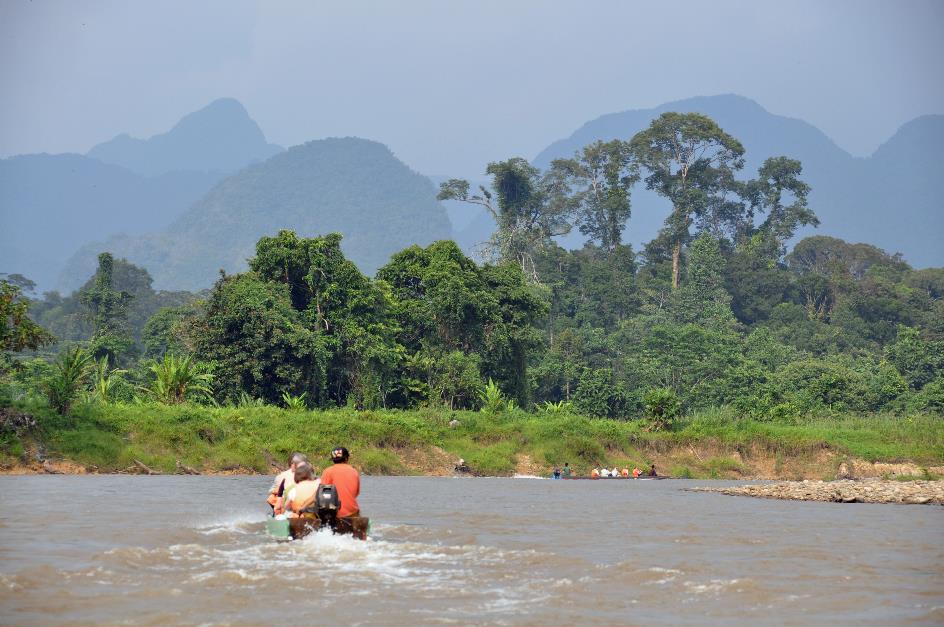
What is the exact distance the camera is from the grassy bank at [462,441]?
33.7 metres

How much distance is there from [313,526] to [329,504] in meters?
0.50

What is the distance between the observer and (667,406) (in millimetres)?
45375

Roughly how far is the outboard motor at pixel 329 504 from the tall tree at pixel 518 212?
60995 millimetres

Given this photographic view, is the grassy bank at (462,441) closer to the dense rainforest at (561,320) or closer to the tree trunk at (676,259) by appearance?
the dense rainforest at (561,320)

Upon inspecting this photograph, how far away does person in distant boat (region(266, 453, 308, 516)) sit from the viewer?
1623cm

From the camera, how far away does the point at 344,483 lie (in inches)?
592

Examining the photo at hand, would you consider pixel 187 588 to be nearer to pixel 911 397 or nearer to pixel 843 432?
pixel 843 432

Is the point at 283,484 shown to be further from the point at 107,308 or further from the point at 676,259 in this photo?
the point at 676,259

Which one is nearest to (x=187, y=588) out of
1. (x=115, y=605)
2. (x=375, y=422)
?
(x=115, y=605)

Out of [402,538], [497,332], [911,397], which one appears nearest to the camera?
[402,538]

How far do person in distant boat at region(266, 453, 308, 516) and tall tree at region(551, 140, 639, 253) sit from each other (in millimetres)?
70144

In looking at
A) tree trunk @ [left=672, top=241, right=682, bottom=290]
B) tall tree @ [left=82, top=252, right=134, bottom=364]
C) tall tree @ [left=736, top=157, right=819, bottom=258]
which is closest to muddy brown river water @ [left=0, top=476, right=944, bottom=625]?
tall tree @ [left=82, top=252, right=134, bottom=364]

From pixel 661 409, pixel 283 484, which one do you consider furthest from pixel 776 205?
pixel 283 484

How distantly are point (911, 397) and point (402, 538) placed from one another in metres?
45.0
